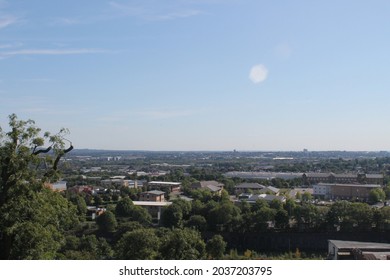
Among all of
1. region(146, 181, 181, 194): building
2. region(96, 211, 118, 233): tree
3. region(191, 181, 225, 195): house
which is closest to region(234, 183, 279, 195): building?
region(191, 181, 225, 195): house

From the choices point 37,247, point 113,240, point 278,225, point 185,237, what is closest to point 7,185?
point 37,247

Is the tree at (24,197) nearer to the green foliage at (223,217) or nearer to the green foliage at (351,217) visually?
the green foliage at (223,217)

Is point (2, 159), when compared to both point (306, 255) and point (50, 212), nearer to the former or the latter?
point (50, 212)

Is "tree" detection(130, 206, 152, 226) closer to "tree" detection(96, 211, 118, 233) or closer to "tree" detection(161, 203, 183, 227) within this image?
"tree" detection(161, 203, 183, 227)

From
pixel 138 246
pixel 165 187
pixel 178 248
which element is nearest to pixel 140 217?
pixel 138 246

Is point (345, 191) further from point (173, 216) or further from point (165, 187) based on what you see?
point (173, 216)

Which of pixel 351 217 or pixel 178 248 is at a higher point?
pixel 178 248
